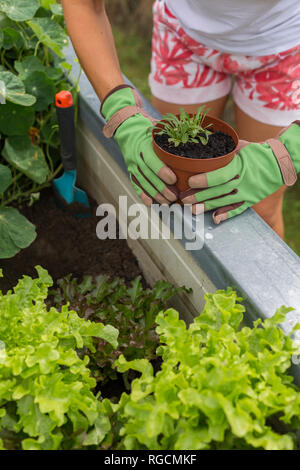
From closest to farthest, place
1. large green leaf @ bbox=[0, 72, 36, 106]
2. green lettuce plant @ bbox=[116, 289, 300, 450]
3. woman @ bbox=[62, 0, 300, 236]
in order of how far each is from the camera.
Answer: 1. green lettuce plant @ bbox=[116, 289, 300, 450]
2. woman @ bbox=[62, 0, 300, 236]
3. large green leaf @ bbox=[0, 72, 36, 106]

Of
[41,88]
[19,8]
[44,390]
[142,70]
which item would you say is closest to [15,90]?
[41,88]

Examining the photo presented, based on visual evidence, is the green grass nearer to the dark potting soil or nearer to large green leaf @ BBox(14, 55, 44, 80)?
the dark potting soil

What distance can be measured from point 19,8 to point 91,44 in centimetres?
32

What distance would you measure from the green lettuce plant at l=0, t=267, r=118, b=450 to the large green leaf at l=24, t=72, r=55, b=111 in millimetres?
886

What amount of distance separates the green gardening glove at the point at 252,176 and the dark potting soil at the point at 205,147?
0.14ft

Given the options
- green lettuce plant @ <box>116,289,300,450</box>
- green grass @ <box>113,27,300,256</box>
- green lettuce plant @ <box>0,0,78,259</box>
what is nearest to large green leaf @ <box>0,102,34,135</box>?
green lettuce plant @ <box>0,0,78,259</box>

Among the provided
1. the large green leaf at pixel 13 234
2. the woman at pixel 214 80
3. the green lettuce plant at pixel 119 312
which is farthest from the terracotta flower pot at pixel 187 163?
the large green leaf at pixel 13 234

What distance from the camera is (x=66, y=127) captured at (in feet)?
5.39

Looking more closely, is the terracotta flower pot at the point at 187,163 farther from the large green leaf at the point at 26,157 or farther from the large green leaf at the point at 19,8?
the large green leaf at the point at 19,8

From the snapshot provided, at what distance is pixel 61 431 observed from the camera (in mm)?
950

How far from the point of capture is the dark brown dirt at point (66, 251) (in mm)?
1644

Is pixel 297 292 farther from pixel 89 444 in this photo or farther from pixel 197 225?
pixel 89 444

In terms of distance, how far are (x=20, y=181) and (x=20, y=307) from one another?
2.81 ft

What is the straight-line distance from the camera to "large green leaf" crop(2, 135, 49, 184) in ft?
5.28
